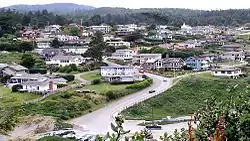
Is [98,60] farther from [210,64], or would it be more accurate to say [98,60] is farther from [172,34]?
[172,34]

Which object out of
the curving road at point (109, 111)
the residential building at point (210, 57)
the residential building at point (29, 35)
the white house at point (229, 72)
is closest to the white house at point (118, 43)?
the residential building at point (29, 35)

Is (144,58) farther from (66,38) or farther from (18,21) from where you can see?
(18,21)

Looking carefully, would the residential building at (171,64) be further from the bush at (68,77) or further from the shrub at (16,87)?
the shrub at (16,87)

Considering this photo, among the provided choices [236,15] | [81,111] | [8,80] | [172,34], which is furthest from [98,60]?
[236,15]

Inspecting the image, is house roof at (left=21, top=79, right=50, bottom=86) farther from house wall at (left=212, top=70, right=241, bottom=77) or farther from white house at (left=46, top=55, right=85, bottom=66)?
house wall at (left=212, top=70, right=241, bottom=77)

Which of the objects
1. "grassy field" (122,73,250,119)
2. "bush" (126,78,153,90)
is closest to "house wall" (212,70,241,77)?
"grassy field" (122,73,250,119)

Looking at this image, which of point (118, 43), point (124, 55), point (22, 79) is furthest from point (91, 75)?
point (118, 43)
